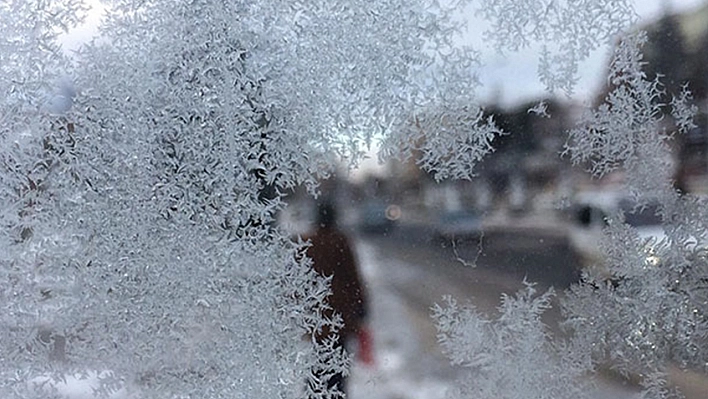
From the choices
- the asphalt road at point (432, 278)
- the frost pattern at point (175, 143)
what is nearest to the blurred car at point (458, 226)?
the asphalt road at point (432, 278)

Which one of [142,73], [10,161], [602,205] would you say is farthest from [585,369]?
[10,161]

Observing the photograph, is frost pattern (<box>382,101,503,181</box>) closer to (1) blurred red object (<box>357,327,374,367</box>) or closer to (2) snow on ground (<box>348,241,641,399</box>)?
(2) snow on ground (<box>348,241,641,399</box>)

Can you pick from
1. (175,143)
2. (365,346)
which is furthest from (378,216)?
(175,143)

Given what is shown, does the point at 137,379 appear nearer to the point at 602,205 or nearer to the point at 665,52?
the point at 602,205

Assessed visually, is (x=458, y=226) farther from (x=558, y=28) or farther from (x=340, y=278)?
(x=558, y=28)

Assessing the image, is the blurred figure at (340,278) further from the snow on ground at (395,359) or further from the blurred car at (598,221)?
the blurred car at (598,221)

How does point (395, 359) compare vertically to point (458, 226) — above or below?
below
